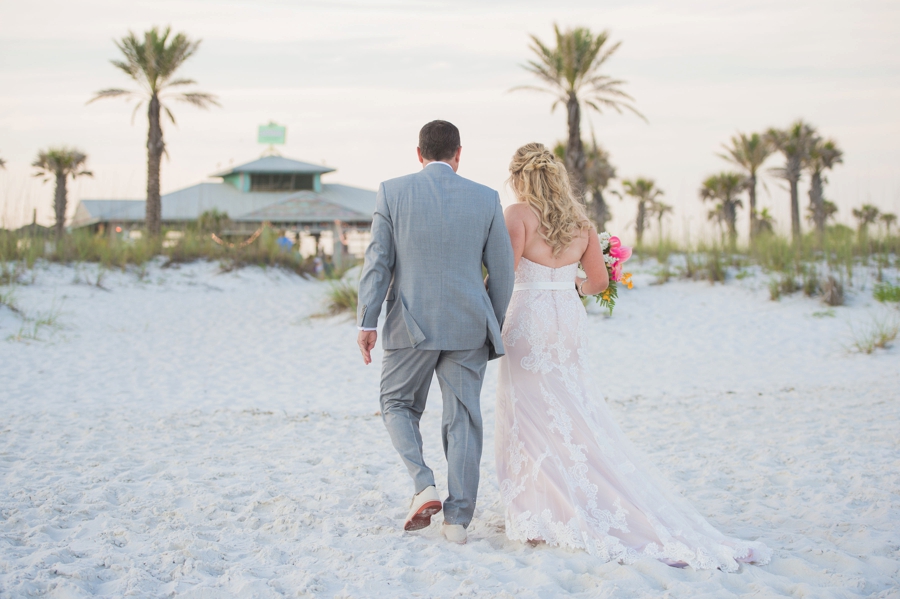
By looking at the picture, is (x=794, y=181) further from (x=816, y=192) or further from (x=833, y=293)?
(x=833, y=293)

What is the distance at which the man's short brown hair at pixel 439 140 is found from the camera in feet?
11.0

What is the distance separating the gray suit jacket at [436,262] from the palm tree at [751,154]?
26.3 meters

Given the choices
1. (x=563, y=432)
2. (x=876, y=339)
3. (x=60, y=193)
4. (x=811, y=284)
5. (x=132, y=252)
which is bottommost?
(x=876, y=339)

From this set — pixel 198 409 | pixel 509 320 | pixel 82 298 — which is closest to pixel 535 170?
pixel 509 320

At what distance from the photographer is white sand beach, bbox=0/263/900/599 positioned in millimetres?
2820

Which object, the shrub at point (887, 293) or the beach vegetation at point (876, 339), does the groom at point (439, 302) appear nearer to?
the beach vegetation at point (876, 339)

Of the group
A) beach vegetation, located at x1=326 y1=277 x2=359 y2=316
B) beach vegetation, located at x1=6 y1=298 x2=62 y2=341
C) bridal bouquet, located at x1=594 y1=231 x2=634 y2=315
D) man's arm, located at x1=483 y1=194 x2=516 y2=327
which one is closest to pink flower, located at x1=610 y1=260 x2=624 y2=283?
bridal bouquet, located at x1=594 y1=231 x2=634 y2=315

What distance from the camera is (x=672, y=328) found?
12.0m

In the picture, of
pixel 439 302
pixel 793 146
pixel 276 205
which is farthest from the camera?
pixel 793 146

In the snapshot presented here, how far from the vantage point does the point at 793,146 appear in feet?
86.7

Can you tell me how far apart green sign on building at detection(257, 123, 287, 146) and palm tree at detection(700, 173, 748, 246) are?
808 inches

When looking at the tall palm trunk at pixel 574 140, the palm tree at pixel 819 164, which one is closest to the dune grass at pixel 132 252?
the tall palm trunk at pixel 574 140

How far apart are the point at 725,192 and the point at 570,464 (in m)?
30.0

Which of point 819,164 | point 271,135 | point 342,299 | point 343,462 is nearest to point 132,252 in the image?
point 342,299
